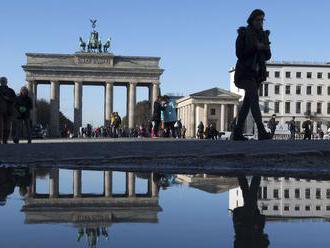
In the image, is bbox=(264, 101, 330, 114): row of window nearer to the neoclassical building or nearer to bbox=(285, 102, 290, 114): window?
bbox=(285, 102, 290, 114): window

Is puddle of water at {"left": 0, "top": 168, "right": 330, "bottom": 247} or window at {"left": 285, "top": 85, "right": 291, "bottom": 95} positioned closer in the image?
puddle of water at {"left": 0, "top": 168, "right": 330, "bottom": 247}

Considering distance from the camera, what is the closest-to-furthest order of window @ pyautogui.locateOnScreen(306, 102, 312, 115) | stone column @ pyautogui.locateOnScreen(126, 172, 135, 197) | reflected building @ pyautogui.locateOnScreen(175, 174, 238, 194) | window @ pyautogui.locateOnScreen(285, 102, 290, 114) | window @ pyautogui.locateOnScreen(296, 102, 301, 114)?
stone column @ pyautogui.locateOnScreen(126, 172, 135, 197) < reflected building @ pyautogui.locateOnScreen(175, 174, 238, 194) < window @ pyautogui.locateOnScreen(306, 102, 312, 115) < window @ pyautogui.locateOnScreen(285, 102, 290, 114) < window @ pyautogui.locateOnScreen(296, 102, 301, 114)

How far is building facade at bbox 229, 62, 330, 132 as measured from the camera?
389 feet

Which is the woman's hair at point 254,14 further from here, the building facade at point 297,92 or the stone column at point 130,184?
the building facade at point 297,92

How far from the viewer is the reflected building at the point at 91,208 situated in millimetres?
3594

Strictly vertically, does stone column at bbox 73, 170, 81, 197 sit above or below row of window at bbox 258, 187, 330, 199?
below

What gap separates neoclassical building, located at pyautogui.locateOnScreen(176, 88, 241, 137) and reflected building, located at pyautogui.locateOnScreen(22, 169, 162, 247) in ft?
359

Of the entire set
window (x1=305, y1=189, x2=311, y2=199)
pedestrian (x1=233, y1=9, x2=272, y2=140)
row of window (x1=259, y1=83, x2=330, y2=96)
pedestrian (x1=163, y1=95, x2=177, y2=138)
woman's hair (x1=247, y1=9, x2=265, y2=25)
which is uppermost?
row of window (x1=259, y1=83, x2=330, y2=96)

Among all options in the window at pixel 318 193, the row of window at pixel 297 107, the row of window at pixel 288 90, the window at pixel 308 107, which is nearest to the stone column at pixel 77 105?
the row of window at pixel 288 90

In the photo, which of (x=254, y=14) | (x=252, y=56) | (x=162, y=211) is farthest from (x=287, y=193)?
(x=254, y=14)

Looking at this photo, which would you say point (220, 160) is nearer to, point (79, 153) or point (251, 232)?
point (79, 153)

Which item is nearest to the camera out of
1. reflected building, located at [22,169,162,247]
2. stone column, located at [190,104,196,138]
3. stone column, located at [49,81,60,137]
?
reflected building, located at [22,169,162,247]

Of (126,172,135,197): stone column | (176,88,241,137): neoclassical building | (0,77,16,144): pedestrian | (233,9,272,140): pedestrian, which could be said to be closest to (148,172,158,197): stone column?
(126,172,135,197): stone column

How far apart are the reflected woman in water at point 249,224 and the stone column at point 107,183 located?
3.81 feet
